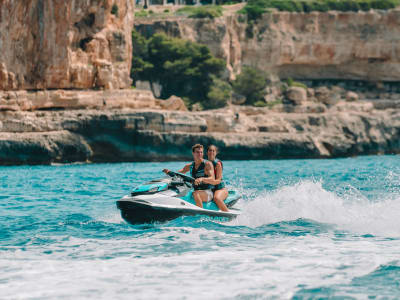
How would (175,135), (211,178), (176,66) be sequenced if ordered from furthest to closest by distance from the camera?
1. (176,66)
2. (175,135)
3. (211,178)

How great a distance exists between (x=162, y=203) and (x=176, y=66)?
4180cm

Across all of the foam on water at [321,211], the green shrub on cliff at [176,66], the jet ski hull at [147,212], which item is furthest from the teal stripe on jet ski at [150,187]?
the green shrub on cliff at [176,66]

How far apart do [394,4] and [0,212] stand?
5753 centimetres

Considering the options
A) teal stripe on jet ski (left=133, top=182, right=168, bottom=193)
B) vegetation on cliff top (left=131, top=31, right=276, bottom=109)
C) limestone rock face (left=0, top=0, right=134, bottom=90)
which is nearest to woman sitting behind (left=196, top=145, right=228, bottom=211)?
teal stripe on jet ski (left=133, top=182, right=168, bottom=193)

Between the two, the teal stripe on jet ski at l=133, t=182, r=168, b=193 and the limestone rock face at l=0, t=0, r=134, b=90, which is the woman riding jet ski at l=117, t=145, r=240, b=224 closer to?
the teal stripe on jet ski at l=133, t=182, r=168, b=193

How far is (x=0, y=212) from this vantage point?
11953mm

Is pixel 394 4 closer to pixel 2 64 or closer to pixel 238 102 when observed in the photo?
pixel 238 102

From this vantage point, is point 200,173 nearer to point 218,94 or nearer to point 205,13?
point 218,94

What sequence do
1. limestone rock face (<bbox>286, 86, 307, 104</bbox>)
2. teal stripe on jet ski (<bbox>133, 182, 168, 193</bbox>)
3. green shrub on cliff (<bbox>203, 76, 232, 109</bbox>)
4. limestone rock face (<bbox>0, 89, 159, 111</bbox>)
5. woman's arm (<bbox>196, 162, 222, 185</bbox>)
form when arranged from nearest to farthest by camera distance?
1. teal stripe on jet ski (<bbox>133, 182, 168, 193</bbox>)
2. woman's arm (<bbox>196, 162, 222, 185</bbox>)
3. limestone rock face (<bbox>0, 89, 159, 111</bbox>)
4. limestone rock face (<bbox>286, 86, 307, 104</bbox>)
5. green shrub on cliff (<bbox>203, 76, 232, 109</bbox>)

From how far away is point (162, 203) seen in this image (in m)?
9.70

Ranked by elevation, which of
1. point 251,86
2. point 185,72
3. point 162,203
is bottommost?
point 162,203

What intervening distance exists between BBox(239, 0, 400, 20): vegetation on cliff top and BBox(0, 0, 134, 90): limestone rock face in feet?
87.4

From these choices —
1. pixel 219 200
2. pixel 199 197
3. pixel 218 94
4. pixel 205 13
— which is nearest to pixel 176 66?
pixel 218 94

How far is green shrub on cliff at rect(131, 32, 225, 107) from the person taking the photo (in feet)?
168
